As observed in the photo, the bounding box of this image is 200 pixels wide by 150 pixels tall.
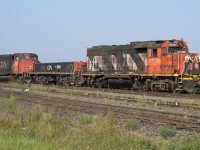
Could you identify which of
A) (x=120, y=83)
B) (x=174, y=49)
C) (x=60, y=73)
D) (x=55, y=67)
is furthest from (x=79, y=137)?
(x=55, y=67)

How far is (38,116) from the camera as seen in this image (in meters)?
11.3

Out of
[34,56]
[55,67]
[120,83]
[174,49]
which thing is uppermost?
[34,56]

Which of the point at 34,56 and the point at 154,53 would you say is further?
the point at 34,56

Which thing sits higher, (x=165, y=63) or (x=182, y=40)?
(x=182, y=40)

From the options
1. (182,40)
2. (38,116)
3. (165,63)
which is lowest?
(38,116)

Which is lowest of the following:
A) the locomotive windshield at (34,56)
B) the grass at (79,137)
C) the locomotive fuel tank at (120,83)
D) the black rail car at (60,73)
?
the grass at (79,137)

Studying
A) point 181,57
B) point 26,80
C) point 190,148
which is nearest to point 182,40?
point 181,57

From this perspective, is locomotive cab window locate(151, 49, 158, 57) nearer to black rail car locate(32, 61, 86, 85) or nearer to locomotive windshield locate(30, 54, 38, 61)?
black rail car locate(32, 61, 86, 85)

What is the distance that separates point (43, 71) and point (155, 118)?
24987 millimetres

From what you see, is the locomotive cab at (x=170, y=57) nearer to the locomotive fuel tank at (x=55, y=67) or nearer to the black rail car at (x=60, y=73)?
the black rail car at (x=60, y=73)

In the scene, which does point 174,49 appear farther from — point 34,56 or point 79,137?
point 34,56

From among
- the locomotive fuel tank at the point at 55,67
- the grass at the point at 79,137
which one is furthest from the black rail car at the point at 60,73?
the grass at the point at 79,137

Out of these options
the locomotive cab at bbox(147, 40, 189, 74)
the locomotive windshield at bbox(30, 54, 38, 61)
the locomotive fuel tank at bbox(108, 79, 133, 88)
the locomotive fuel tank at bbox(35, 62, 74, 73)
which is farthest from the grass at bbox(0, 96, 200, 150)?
the locomotive windshield at bbox(30, 54, 38, 61)

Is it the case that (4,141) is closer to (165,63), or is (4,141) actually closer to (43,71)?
(165,63)
